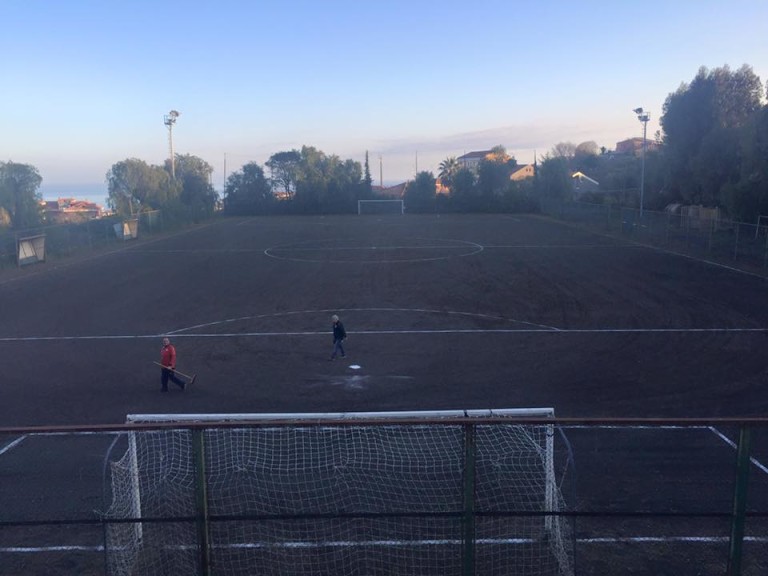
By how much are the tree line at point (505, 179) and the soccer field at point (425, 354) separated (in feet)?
50.4

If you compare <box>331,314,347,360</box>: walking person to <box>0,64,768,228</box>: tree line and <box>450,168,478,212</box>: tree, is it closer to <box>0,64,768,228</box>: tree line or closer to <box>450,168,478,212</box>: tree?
<box>0,64,768,228</box>: tree line

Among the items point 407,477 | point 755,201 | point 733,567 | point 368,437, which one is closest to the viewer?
point 733,567

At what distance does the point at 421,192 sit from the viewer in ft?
321

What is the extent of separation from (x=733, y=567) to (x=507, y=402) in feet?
29.7

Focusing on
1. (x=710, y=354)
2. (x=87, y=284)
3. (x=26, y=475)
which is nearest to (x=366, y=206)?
(x=87, y=284)

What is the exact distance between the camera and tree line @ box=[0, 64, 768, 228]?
50.3m

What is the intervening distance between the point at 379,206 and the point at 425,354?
262 ft

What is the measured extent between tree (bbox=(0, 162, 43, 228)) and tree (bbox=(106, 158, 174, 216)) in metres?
10.3

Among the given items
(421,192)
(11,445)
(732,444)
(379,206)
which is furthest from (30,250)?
(421,192)

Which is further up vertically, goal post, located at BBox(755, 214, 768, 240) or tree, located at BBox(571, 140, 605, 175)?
tree, located at BBox(571, 140, 605, 175)

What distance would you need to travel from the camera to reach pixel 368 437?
1031 cm

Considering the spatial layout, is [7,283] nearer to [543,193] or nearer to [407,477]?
[407,477]

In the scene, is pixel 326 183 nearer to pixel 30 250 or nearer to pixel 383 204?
pixel 383 204

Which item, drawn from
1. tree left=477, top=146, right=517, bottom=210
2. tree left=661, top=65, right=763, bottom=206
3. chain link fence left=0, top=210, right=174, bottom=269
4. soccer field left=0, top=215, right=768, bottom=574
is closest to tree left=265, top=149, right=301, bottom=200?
tree left=477, top=146, right=517, bottom=210
